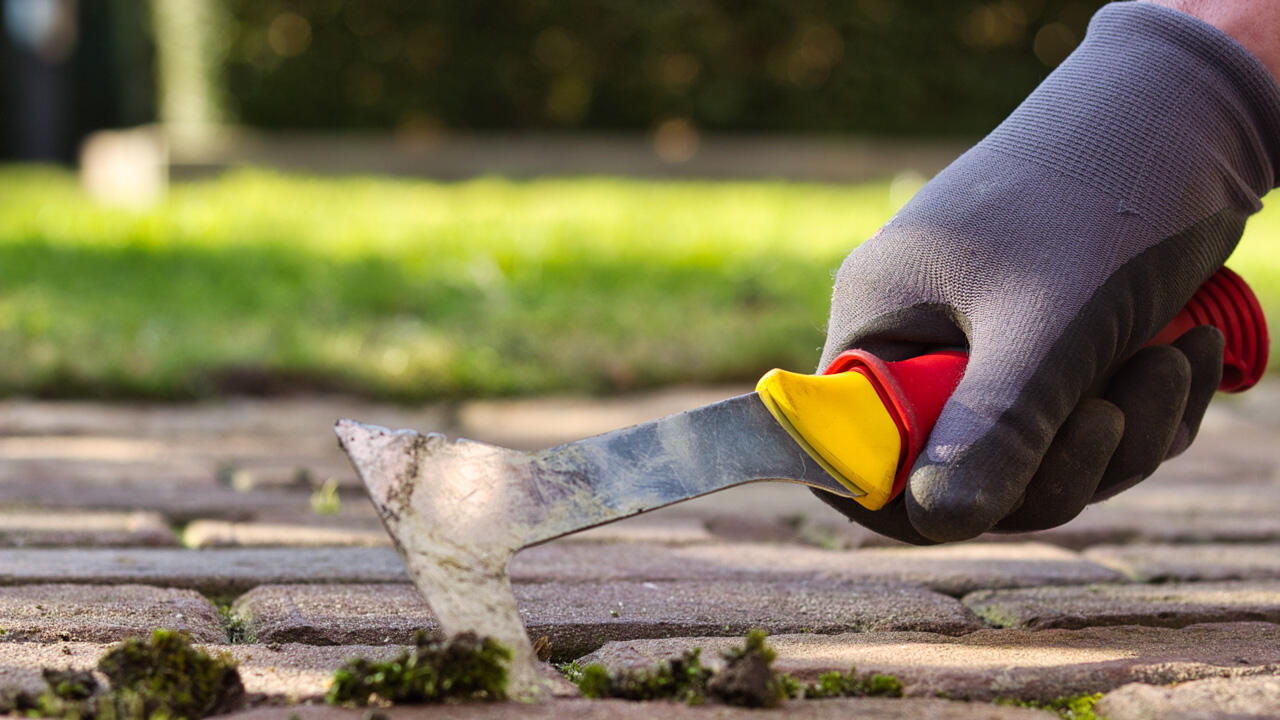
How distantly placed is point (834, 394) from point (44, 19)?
547 inches

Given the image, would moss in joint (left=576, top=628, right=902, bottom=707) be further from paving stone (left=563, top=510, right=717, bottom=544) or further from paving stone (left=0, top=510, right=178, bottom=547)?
paving stone (left=0, top=510, right=178, bottom=547)

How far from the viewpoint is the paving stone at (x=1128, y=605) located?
1566 millimetres

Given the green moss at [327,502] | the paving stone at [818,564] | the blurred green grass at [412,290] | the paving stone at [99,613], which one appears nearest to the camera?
the paving stone at [99,613]

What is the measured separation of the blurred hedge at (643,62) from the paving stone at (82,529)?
7005mm

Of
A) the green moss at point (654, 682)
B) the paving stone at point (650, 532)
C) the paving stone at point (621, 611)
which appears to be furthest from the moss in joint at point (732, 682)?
the paving stone at point (650, 532)

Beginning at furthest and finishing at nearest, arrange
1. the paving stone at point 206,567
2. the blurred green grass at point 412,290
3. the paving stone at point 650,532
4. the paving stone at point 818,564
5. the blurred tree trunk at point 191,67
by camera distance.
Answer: the blurred tree trunk at point 191,67 < the blurred green grass at point 412,290 < the paving stone at point 650,532 < the paving stone at point 818,564 < the paving stone at point 206,567

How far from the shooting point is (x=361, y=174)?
890cm

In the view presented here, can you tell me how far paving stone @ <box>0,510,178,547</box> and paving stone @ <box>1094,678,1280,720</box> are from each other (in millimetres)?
1330

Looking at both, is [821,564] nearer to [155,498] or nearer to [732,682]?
[732,682]

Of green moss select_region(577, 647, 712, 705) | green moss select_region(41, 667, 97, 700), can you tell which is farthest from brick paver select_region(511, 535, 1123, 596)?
green moss select_region(41, 667, 97, 700)

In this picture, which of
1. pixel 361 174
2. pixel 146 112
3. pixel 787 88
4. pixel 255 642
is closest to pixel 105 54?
pixel 146 112

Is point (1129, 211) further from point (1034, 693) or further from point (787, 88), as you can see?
point (787, 88)

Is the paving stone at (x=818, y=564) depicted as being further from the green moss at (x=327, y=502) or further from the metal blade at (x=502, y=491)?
the metal blade at (x=502, y=491)

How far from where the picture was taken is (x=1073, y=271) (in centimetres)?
129
